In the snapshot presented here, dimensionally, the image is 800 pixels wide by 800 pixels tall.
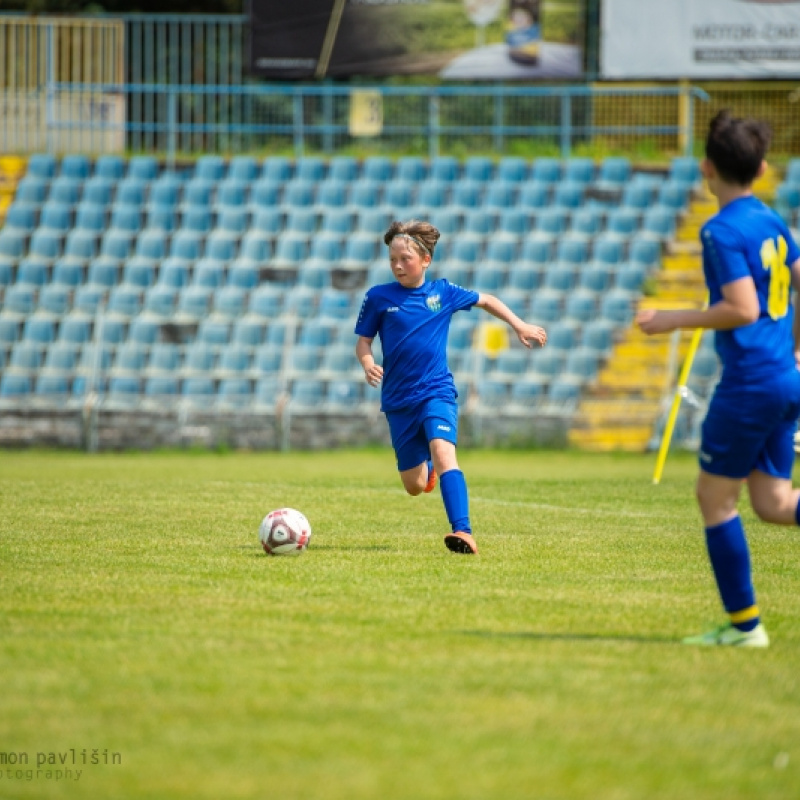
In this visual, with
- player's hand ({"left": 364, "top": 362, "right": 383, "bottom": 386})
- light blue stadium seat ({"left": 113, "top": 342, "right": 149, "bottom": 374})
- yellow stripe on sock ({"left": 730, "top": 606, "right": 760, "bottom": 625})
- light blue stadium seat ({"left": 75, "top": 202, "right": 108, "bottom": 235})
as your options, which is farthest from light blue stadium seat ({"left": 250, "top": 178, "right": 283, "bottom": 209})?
yellow stripe on sock ({"left": 730, "top": 606, "right": 760, "bottom": 625})

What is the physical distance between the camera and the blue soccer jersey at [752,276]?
5.28 meters

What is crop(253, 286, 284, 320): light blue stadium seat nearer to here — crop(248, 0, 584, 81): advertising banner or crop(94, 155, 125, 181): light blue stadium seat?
crop(248, 0, 584, 81): advertising banner

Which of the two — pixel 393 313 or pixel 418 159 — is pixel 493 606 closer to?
pixel 393 313

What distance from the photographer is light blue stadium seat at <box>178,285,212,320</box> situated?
2034 centimetres

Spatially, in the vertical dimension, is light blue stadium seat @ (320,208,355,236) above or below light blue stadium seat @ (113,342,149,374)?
above

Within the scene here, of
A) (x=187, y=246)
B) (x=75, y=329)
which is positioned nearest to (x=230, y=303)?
(x=187, y=246)

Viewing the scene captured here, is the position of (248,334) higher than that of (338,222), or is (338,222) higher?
(338,222)

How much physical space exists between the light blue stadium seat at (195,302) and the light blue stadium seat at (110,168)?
12.2ft

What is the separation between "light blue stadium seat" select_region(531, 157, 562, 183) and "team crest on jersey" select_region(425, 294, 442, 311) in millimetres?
14419

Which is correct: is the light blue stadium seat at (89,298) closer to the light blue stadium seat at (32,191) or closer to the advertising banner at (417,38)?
the light blue stadium seat at (32,191)

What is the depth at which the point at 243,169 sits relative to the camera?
23.8 m

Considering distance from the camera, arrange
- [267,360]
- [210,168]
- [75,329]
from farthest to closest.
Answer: [210,168]
[75,329]
[267,360]

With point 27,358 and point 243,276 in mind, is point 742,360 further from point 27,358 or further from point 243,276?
point 243,276

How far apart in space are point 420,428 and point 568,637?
126 inches
